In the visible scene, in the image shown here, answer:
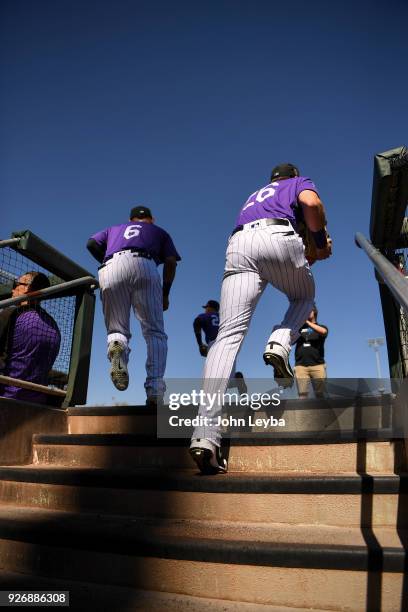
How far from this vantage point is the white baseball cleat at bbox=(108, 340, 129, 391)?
10.2 feet

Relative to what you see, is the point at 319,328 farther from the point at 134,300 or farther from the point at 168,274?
the point at 134,300

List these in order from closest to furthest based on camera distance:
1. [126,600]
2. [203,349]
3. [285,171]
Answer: [126,600] → [285,171] → [203,349]

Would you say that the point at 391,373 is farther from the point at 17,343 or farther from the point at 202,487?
the point at 17,343

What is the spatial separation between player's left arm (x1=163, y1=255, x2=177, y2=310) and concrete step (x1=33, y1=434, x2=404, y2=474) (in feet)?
5.28

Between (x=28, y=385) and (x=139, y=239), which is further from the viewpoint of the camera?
(x=139, y=239)

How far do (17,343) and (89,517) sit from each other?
1.70 metres

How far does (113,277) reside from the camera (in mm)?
3328

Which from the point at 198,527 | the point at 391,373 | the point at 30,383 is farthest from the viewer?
the point at 30,383

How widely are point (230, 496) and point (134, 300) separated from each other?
74.7 inches

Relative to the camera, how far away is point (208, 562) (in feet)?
5.19

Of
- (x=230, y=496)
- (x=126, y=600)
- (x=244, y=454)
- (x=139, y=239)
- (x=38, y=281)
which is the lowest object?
(x=126, y=600)

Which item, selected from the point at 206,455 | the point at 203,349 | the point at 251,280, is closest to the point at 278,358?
the point at 251,280

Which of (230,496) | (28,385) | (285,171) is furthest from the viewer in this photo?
(28,385)

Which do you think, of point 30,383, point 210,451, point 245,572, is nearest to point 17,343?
point 30,383
